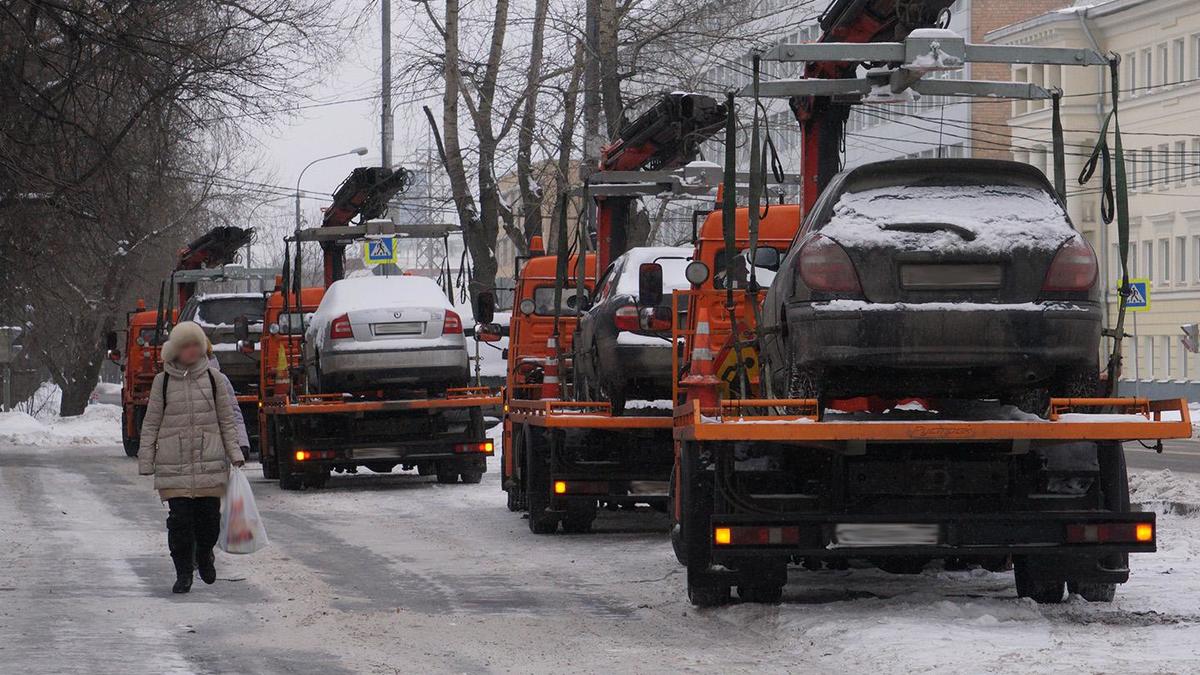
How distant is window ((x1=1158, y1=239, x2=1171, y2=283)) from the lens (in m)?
58.7

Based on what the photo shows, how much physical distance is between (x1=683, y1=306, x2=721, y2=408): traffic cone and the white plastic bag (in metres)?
2.56

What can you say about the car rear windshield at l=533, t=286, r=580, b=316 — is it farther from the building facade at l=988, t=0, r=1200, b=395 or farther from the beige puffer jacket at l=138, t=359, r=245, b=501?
the building facade at l=988, t=0, r=1200, b=395

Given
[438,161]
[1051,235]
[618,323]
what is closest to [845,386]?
[1051,235]

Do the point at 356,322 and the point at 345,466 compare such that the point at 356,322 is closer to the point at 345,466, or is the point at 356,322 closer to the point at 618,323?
the point at 345,466

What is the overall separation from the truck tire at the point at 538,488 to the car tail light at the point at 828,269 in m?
6.19

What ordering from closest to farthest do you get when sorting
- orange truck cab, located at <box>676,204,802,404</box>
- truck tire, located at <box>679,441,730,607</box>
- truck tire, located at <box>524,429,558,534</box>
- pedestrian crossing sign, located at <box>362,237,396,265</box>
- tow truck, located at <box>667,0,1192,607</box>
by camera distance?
tow truck, located at <box>667,0,1192,607</box>
truck tire, located at <box>679,441,730,607</box>
orange truck cab, located at <box>676,204,802,404</box>
truck tire, located at <box>524,429,558,534</box>
pedestrian crossing sign, located at <box>362,237,396,265</box>

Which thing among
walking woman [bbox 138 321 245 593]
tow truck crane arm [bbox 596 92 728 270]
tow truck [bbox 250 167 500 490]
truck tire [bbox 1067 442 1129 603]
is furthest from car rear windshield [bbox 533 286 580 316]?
truck tire [bbox 1067 442 1129 603]

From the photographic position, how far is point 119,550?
46.5 feet

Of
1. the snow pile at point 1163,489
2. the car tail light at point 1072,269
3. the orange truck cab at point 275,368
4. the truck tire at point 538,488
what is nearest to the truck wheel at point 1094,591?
the car tail light at point 1072,269

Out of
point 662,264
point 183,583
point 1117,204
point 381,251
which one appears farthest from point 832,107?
point 381,251

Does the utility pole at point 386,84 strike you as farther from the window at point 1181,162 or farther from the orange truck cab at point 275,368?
the window at point 1181,162

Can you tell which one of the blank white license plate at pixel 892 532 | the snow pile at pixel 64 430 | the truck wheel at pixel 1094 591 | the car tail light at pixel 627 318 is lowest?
the snow pile at pixel 64 430

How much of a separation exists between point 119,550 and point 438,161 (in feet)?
79.1

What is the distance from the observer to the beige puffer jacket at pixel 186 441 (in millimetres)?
11477
